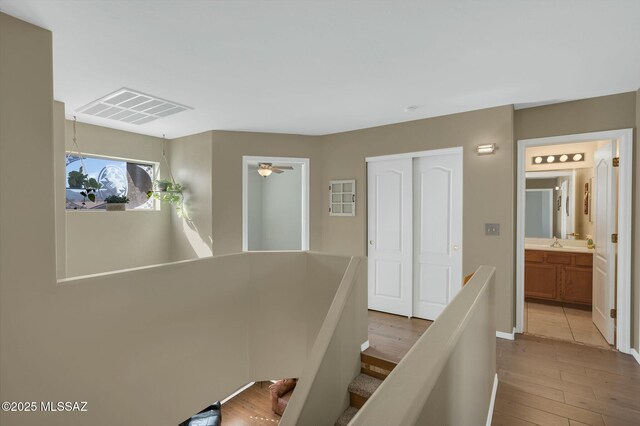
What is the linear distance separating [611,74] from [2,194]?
14.5ft

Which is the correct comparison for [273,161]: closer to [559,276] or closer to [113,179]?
[113,179]

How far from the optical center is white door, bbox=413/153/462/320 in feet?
12.4

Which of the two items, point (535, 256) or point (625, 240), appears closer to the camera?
point (625, 240)

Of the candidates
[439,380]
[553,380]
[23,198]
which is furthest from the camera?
[553,380]

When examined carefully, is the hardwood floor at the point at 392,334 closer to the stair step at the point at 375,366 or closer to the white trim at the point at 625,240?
the stair step at the point at 375,366

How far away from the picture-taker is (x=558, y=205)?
4.88 meters

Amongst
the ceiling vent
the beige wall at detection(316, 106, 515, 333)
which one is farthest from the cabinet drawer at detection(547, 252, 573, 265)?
the ceiling vent

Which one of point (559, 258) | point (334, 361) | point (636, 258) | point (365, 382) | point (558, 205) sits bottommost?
point (365, 382)

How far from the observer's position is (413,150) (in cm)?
397

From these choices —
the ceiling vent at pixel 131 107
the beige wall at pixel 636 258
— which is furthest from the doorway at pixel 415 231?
the ceiling vent at pixel 131 107

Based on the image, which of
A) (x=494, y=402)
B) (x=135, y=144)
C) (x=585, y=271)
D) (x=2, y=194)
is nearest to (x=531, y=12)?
(x=494, y=402)

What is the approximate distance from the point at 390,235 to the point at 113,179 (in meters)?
4.04

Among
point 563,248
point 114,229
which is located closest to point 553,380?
point 563,248

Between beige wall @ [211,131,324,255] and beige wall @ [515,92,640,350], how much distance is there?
2.85 meters
